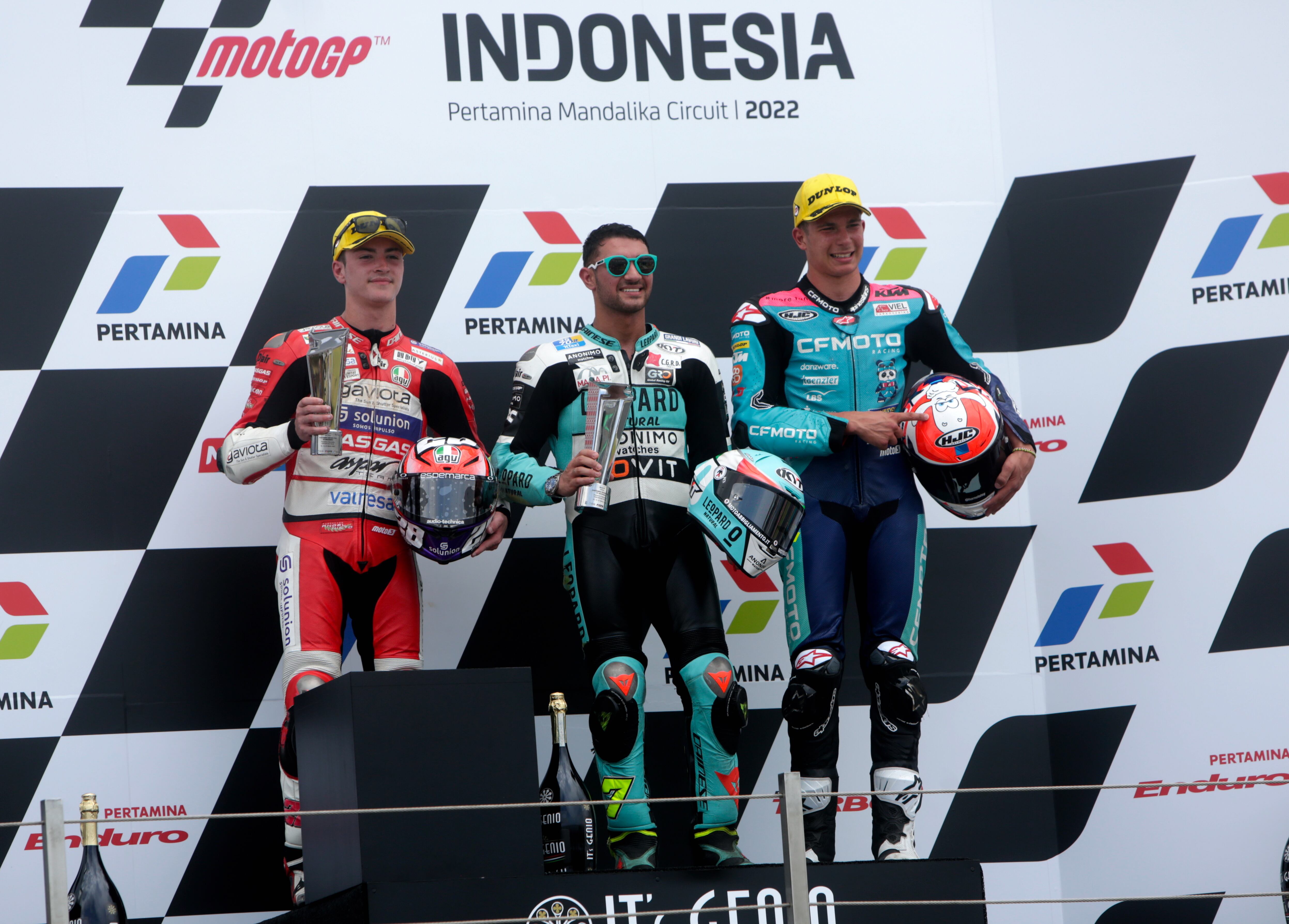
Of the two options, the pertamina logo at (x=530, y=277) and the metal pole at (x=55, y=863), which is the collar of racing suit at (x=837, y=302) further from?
the metal pole at (x=55, y=863)

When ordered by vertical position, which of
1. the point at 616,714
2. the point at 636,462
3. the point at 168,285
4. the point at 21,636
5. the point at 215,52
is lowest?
the point at 616,714

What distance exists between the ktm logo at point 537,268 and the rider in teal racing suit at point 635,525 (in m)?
0.55

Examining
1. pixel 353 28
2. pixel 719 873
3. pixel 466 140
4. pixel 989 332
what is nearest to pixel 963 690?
pixel 989 332

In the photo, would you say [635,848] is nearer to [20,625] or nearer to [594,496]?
[594,496]

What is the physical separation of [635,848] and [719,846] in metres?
0.20

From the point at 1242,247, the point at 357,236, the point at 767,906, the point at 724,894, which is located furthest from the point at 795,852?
the point at 1242,247

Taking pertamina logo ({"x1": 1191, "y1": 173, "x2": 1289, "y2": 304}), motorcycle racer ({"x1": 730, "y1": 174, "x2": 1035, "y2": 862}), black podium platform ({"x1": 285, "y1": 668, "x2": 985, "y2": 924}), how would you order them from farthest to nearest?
pertamina logo ({"x1": 1191, "y1": 173, "x2": 1289, "y2": 304}), motorcycle racer ({"x1": 730, "y1": 174, "x2": 1035, "y2": 862}), black podium platform ({"x1": 285, "y1": 668, "x2": 985, "y2": 924})

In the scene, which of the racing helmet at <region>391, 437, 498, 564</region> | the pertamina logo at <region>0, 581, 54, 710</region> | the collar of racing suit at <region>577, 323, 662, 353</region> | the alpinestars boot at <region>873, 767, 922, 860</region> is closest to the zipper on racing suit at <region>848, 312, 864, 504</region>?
the collar of racing suit at <region>577, 323, 662, 353</region>

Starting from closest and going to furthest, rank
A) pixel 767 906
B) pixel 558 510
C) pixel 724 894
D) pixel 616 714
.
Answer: pixel 767 906 → pixel 724 894 → pixel 616 714 → pixel 558 510

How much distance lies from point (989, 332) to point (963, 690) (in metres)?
1.14

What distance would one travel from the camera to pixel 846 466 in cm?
361

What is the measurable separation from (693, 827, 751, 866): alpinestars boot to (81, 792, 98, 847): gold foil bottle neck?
1349mm

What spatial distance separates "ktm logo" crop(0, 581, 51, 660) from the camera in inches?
156

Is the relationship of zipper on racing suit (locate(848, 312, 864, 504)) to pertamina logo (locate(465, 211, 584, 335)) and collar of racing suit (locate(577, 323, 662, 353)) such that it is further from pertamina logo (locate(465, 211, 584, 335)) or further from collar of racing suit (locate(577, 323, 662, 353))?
pertamina logo (locate(465, 211, 584, 335))
